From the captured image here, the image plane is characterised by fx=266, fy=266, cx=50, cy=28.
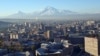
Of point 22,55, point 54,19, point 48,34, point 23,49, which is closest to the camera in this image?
point 22,55

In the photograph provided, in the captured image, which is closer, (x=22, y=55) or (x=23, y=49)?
(x=22, y=55)

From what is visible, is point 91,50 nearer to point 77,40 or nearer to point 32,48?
point 32,48

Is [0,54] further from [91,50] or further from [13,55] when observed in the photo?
[91,50]

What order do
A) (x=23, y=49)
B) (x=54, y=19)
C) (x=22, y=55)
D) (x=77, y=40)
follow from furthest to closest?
(x=54, y=19) < (x=77, y=40) < (x=23, y=49) < (x=22, y=55)

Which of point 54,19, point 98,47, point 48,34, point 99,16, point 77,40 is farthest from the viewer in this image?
point 54,19

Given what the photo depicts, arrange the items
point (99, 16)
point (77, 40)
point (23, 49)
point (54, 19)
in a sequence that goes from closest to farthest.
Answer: point (23, 49) → point (77, 40) → point (99, 16) → point (54, 19)

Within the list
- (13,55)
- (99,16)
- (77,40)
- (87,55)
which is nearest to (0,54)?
(13,55)

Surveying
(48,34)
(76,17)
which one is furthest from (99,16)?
(48,34)

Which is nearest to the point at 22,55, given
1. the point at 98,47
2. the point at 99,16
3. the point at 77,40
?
the point at 98,47
